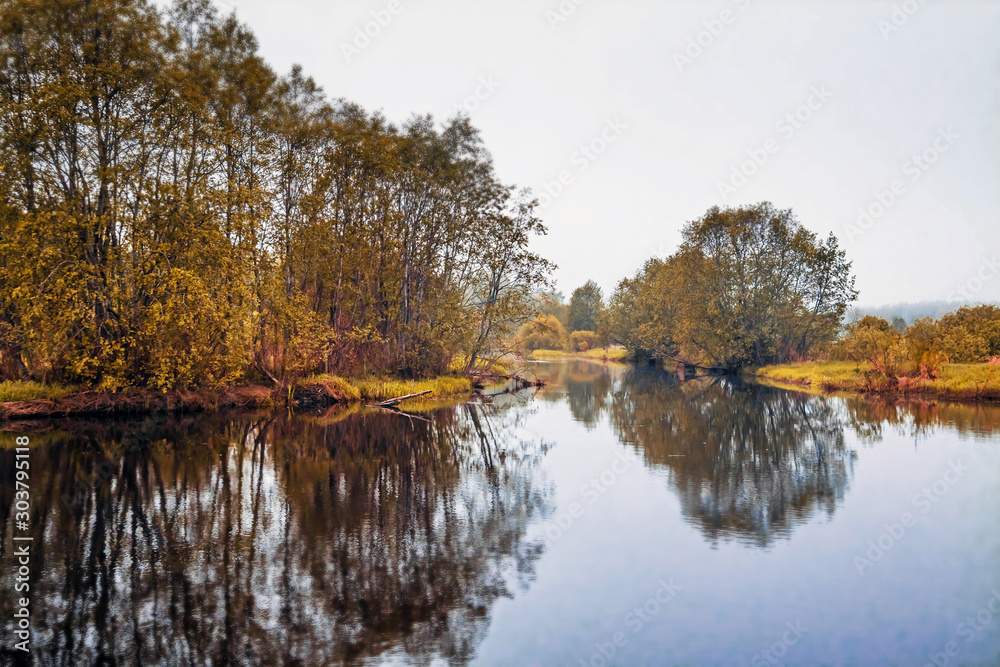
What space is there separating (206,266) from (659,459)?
19.2m

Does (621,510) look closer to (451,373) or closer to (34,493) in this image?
(34,493)

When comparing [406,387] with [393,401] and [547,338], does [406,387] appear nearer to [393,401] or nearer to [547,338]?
[393,401]

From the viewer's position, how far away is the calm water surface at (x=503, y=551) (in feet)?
23.3

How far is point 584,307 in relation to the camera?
119m

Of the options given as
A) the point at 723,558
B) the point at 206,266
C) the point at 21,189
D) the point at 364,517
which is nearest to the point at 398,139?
the point at 206,266

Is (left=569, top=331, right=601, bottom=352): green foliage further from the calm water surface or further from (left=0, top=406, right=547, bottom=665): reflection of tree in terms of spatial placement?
(left=0, top=406, right=547, bottom=665): reflection of tree

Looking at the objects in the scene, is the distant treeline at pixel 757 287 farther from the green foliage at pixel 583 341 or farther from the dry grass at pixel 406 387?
the green foliage at pixel 583 341

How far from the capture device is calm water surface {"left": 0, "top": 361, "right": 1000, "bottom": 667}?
7105mm

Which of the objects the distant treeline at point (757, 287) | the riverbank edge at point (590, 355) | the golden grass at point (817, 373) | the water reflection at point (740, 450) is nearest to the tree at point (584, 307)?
the riverbank edge at point (590, 355)

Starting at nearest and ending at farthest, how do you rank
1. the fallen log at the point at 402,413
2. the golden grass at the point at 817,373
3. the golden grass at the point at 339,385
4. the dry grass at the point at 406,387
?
the fallen log at the point at 402,413, the golden grass at the point at 339,385, the dry grass at the point at 406,387, the golden grass at the point at 817,373

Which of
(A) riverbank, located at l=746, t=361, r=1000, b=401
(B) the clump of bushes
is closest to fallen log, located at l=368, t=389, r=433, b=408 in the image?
(A) riverbank, located at l=746, t=361, r=1000, b=401

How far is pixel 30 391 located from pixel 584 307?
335ft

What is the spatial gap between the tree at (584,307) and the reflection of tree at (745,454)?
8293 cm

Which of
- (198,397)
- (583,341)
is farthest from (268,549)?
(583,341)
